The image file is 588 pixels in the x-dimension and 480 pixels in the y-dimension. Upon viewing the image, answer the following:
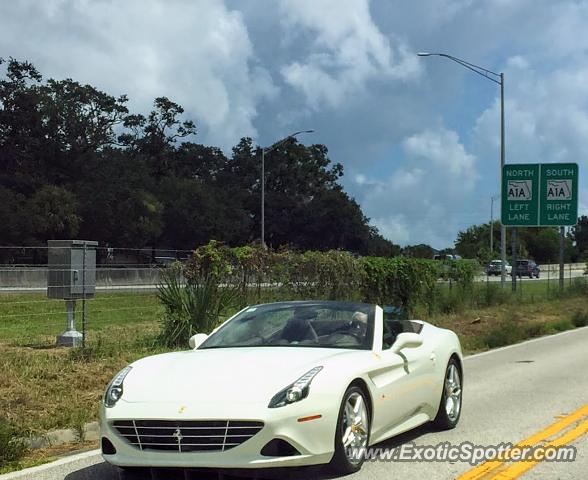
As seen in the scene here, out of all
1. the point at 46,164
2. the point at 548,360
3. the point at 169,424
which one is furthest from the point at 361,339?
Answer: the point at 46,164

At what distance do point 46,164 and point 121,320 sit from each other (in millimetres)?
43992

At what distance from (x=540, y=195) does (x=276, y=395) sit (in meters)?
25.1

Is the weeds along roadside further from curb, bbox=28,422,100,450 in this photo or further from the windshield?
the windshield

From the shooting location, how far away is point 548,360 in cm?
1347

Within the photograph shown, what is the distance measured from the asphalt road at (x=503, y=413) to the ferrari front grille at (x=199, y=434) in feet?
2.67

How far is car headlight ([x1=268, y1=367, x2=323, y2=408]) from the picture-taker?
5.00 m

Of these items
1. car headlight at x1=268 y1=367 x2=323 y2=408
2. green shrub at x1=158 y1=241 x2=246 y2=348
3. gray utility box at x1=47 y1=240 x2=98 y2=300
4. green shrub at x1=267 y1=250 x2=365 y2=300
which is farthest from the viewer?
green shrub at x1=267 y1=250 x2=365 y2=300

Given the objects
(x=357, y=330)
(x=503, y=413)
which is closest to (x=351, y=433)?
(x=357, y=330)

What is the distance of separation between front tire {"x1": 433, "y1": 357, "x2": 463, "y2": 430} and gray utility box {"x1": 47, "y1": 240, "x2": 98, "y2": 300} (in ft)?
22.1

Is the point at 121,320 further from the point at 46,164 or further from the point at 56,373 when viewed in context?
the point at 46,164

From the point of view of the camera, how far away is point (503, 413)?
8.27 m

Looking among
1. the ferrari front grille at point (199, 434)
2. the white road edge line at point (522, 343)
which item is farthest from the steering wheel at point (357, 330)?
the white road edge line at point (522, 343)

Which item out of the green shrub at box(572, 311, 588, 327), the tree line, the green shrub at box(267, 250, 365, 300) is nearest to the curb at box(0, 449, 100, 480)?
the green shrub at box(267, 250, 365, 300)

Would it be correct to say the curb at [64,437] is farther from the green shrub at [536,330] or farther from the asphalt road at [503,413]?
the green shrub at [536,330]
